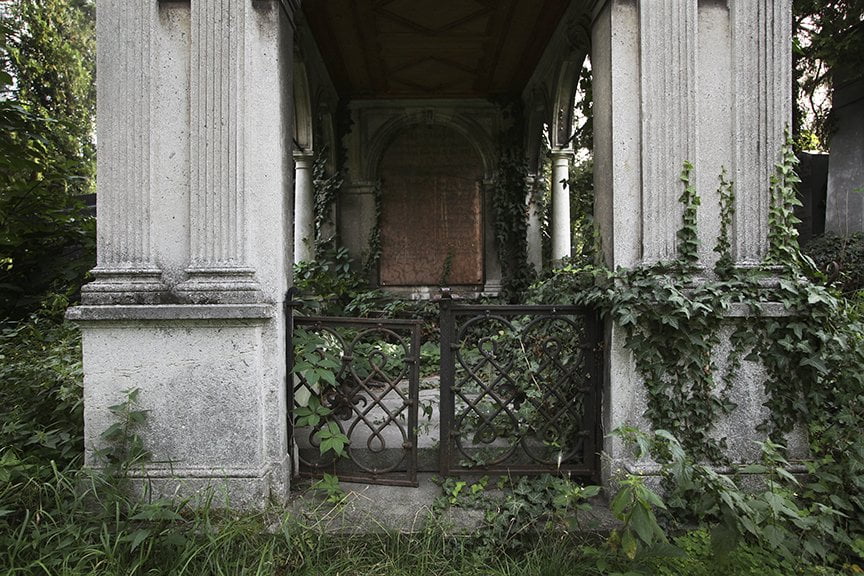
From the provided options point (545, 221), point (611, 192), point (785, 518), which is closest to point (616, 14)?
point (611, 192)

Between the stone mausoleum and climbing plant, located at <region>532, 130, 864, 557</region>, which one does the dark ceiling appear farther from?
climbing plant, located at <region>532, 130, 864, 557</region>

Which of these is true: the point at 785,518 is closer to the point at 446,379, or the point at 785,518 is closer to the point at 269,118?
the point at 446,379

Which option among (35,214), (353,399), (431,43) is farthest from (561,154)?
(35,214)

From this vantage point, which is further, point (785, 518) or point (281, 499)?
point (281, 499)

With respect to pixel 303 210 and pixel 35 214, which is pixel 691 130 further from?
pixel 35 214

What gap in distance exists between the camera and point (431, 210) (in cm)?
714

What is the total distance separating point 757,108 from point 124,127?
3.49 m

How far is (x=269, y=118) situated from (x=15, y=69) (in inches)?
502

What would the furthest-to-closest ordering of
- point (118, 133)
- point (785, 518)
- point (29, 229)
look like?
point (29, 229) < point (118, 133) < point (785, 518)

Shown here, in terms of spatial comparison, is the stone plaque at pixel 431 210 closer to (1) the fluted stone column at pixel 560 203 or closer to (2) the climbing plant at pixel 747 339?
(1) the fluted stone column at pixel 560 203

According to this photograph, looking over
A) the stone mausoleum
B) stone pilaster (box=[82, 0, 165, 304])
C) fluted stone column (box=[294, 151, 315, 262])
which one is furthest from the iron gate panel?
fluted stone column (box=[294, 151, 315, 262])

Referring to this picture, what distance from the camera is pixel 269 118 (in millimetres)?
2682

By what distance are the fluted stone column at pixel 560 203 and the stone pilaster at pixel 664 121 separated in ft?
13.8

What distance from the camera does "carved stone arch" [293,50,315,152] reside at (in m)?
5.38
